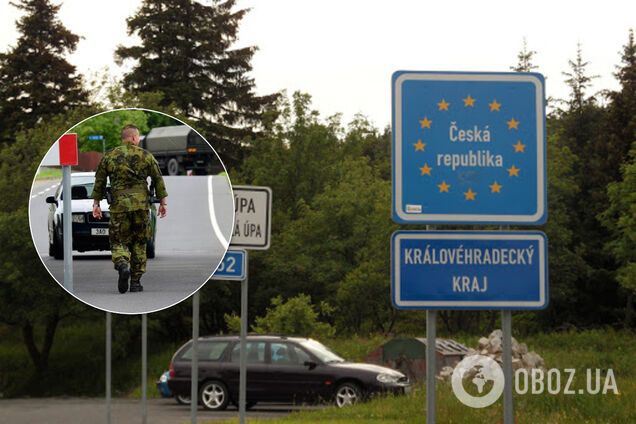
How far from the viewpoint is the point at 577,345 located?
51.8m

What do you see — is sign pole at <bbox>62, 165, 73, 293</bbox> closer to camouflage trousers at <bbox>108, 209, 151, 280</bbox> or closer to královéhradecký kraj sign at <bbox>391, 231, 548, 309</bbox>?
camouflage trousers at <bbox>108, 209, 151, 280</bbox>

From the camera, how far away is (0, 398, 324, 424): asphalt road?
2616 cm

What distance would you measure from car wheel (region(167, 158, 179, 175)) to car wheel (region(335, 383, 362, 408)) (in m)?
20.5

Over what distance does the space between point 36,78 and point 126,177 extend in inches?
2507

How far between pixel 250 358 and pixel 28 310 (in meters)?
25.8

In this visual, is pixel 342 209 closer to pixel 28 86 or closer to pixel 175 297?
pixel 28 86

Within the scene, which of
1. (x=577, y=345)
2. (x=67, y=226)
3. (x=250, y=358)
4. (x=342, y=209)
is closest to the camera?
(x=67, y=226)

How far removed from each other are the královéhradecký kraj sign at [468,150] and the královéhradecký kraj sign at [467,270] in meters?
0.12

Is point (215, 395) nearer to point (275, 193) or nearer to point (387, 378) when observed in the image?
point (387, 378)

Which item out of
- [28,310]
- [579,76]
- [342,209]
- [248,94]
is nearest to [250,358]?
[28,310]

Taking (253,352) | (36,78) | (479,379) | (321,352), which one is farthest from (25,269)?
(479,379)
